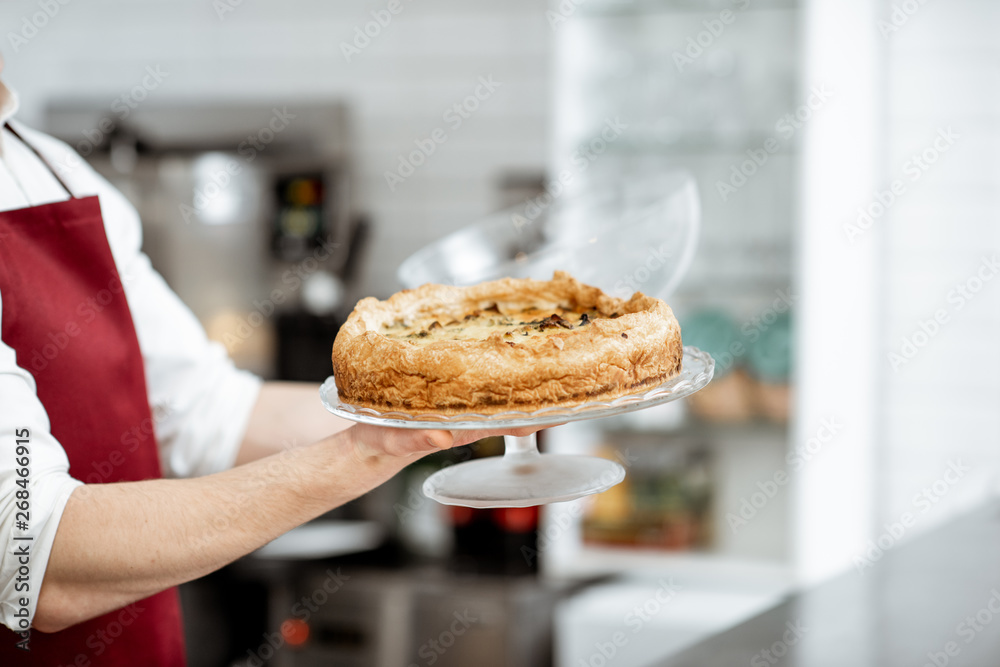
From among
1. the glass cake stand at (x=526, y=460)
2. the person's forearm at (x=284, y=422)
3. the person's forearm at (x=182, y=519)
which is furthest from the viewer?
the person's forearm at (x=284, y=422)

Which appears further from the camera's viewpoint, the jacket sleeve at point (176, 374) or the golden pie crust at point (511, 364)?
the jacket sleeve at point (176, 374)

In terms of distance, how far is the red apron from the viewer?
1.29 m

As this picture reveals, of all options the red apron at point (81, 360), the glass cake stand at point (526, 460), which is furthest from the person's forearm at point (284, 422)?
the glass cake stand at point (526, 460)

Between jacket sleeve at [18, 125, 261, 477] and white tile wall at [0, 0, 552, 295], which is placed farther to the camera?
white tile wall at [0, 0, 552, 295]

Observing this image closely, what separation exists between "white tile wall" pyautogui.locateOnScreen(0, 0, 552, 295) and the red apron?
2.01 meters

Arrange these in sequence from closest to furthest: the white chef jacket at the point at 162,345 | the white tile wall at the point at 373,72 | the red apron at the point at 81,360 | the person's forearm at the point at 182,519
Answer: the person's forearm at the point at 182,519, the red apron at the point at 81,360, the white chef jacket at the point at 162,345, the white tile wall at the point at 373,72

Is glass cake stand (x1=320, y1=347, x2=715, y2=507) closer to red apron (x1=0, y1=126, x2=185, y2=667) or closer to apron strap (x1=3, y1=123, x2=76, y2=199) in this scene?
red apron (x1=0, y1=126, x2=185, y2=667)

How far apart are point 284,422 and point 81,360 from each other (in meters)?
0.38

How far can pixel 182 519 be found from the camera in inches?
43.4

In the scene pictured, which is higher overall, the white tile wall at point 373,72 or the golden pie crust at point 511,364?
the white tile wall at point 373,72

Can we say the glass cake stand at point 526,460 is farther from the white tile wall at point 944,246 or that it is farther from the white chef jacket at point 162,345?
the white tile wall at point 944,246

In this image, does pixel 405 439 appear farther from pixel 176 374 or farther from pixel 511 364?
pixel 176 374

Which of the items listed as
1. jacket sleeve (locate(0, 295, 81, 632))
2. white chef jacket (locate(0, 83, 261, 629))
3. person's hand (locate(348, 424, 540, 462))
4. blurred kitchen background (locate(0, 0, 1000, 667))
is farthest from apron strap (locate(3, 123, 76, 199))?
blurred kitchen background (locate(0, 0, 1000, 667))

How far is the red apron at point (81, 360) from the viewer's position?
1.29 meters
